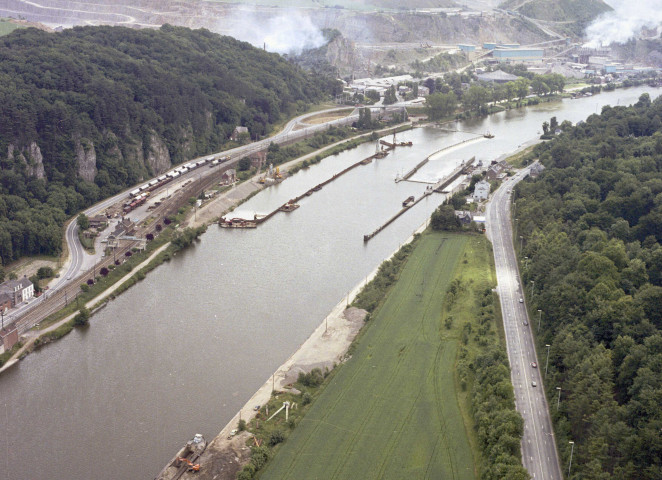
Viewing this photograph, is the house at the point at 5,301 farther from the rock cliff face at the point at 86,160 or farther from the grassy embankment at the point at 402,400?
the rock cliff face at the point at 86,160

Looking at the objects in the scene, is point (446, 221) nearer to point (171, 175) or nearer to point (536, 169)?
point (536, 169)

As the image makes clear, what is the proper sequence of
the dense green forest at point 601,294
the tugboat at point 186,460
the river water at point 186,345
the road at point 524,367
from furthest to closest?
the river water at point 186,345, the road at point 524,367, the tugboat at point 186,460, the dense green forest at point 601,294

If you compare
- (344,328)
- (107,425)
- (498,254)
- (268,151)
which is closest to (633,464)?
(344,328)

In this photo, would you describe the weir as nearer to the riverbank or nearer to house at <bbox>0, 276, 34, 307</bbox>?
the riverbank

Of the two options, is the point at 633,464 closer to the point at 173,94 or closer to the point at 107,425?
the point at 107,425

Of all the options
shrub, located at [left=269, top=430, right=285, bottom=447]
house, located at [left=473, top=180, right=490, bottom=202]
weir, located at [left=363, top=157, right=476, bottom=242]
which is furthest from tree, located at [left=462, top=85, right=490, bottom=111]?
shrub, located at [left=269, top=430, right=285, bottom=447]

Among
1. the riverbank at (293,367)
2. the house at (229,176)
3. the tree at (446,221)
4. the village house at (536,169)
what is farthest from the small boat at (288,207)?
the village house at (536,169)
